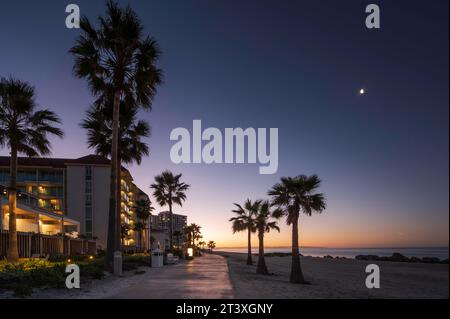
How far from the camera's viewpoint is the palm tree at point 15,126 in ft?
72.9

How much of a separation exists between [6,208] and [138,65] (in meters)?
21.8

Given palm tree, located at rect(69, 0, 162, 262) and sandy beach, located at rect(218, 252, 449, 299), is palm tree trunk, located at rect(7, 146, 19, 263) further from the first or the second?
sandy beach, located at rect(218, 252, 449, 299)

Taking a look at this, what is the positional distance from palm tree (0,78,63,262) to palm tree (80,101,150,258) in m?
3.12

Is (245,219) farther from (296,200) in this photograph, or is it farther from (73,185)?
(73,185)

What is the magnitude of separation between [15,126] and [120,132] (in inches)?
258

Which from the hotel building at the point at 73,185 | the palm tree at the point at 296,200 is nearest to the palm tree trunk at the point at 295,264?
the palm tree at the point at 296,200

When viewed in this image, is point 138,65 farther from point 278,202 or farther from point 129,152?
Answer: point 278,202

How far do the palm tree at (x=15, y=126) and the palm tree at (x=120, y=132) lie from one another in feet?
10.2

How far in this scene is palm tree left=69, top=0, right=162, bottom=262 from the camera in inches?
831

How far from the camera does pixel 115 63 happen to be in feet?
72.8

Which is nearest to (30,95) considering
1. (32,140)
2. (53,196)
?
(32,140)

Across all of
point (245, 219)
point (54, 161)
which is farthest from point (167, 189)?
point (54, 161)

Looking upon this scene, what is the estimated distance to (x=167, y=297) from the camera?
12008mm

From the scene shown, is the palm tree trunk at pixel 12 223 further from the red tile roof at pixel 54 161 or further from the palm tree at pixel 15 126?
the red tile roof at pixel 54 161
